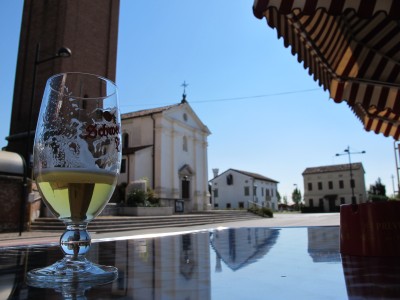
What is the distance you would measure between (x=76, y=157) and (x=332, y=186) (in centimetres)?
8087

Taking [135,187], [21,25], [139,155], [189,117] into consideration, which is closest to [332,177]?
[189,117]

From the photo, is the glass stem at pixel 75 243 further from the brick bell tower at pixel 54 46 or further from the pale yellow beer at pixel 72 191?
the brick bell tower at pixel 54 46

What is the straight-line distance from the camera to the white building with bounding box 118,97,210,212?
33.8 metres

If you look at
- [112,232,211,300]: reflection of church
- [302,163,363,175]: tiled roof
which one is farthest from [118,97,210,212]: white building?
[302,163,363,175]: tiled roof

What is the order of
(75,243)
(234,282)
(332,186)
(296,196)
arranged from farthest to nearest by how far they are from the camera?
(296,196)
(332,186)
(75,243)
(234,282)

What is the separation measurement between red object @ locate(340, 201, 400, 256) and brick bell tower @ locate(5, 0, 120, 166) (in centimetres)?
2444

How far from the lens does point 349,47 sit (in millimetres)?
4344

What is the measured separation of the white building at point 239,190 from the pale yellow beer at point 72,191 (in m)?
65.7

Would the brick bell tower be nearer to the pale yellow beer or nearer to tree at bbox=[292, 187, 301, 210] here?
the pale yellow beer

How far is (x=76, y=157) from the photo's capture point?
1.01 m

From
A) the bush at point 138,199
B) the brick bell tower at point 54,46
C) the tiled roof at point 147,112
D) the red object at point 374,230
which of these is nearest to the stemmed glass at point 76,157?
the red object at point 374,230

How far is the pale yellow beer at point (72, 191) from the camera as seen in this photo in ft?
3.26

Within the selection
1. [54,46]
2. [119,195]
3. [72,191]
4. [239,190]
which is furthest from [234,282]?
[239,190]

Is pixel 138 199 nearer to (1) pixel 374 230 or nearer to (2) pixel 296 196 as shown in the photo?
(1) pixel 374 230
